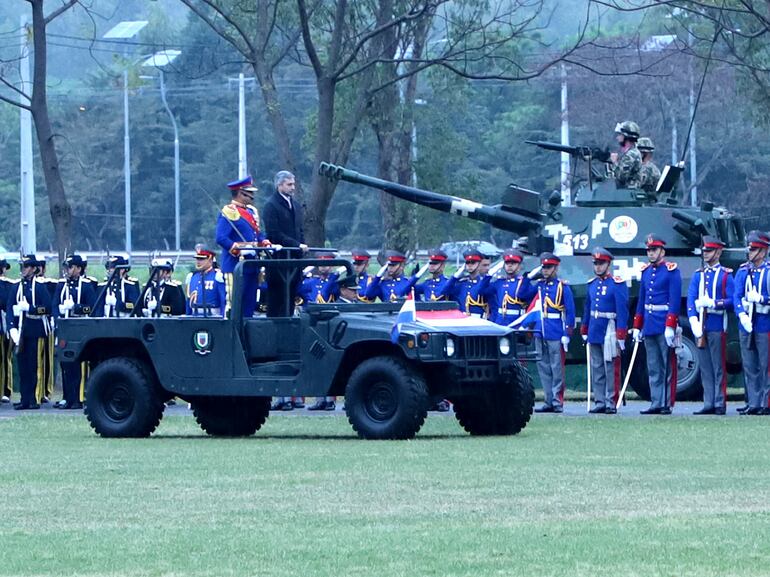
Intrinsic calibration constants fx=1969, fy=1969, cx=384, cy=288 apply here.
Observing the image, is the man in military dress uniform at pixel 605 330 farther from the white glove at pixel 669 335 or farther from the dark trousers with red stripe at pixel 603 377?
the white glove at pixel 669 335

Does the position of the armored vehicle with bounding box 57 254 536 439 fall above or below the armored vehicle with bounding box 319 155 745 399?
below

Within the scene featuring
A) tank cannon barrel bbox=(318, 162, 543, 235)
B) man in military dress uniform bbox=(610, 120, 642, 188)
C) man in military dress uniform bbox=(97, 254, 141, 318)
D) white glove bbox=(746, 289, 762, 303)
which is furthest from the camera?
tank cannon barrel bbox=(318, 162, 543, 235)

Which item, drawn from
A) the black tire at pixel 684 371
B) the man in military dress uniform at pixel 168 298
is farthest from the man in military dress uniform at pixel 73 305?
the black tire at pixel 684 371

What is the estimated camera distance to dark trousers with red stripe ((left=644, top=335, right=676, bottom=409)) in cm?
2180

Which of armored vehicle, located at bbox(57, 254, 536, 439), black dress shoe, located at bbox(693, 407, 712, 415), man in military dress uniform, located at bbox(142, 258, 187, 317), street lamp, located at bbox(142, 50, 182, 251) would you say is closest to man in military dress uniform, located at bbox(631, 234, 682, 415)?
black dress shoe, located at bbox(693, 407, 712, 415)

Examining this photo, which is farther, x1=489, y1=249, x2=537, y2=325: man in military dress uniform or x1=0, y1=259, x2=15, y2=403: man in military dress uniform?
x1=0, y1=259, x2=15, y2=403: man in military dress uniform

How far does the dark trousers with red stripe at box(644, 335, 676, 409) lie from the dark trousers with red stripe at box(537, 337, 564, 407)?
104 centimetres

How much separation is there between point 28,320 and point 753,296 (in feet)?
30.5

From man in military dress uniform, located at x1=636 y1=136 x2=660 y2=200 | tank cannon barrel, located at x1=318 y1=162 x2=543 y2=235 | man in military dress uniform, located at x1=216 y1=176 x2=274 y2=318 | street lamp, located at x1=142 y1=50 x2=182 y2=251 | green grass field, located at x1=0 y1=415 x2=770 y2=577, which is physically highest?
street lamp, located at x1=142 y1=50 x2=182 y2=251

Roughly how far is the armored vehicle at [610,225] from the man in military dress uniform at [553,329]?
1.74 metres

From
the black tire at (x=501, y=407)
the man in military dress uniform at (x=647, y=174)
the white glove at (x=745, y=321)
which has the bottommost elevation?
the black tire at (x=501, y=407)

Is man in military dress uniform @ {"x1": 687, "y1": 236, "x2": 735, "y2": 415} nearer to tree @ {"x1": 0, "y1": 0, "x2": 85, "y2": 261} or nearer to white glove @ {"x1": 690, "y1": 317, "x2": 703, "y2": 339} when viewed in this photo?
white glove @ {"x1": 690, "y1": 317, "x2": 703, "y2": 339}

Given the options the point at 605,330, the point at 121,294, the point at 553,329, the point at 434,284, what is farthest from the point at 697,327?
the point at 121,294

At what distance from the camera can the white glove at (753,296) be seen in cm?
2117
